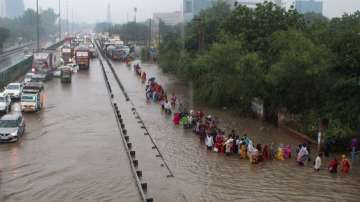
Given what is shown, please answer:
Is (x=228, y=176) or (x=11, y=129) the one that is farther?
(x=11, y=129)

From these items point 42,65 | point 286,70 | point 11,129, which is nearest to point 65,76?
point 42,65

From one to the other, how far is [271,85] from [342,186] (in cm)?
1189

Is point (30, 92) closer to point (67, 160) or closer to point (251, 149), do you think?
point (67, 160)

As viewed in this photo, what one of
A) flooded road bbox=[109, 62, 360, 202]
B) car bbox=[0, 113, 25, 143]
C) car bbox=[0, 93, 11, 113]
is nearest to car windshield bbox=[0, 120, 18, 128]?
car bbox=[0, 113, 25, 143]

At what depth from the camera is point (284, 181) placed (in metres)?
18.0

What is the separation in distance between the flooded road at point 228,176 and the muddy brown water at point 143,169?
31 millimetres

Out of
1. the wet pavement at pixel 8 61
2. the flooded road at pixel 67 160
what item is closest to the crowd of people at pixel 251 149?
the flooded road at pixel 67 160

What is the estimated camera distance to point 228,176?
18.4 m

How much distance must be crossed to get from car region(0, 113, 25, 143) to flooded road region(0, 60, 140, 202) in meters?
0.39

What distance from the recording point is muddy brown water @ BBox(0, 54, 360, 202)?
16359mm

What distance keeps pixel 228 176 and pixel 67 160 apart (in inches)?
253

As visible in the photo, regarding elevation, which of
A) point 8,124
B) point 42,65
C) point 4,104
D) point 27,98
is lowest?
point 8,124

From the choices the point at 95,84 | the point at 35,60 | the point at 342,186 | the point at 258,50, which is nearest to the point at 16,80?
the point at 35,60

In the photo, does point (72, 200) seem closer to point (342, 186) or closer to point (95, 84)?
point (342, 186)
